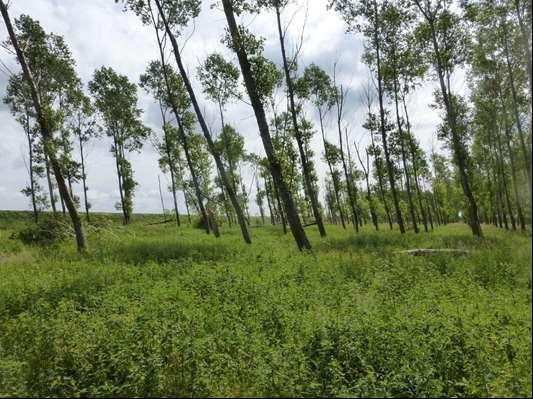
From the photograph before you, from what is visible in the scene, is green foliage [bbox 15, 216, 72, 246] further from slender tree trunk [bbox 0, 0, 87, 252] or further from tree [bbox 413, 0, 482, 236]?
tree [bbox 413, 0, 482, 236]

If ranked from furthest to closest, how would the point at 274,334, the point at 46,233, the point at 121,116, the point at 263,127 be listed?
1. the point at 121,116
2. the point at 46,233
3. the point at 263,127
4. the point at 274,334

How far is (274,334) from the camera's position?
495 cm

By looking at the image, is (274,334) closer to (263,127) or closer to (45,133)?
(263,127)

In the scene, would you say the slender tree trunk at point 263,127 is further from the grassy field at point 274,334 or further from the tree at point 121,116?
the tree at point 121,116

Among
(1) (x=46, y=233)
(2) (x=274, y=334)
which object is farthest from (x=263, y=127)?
(1) (x=46, y=233)

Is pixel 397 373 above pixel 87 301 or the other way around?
the other way around

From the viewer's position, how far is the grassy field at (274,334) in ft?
12.5

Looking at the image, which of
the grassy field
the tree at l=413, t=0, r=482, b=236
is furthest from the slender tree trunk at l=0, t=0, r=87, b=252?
the tree at l=413, t=0, r=482, b=236

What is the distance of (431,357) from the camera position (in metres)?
4.29

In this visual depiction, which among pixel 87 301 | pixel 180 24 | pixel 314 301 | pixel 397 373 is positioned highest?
pixel 180 24

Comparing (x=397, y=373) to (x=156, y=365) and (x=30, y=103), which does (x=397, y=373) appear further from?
(x=30, y=103)

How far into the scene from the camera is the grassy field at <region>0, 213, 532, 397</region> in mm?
3818

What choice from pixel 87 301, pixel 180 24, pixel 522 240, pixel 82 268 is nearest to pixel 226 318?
pixel 87 301

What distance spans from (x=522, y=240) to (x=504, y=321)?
3.20 metres
